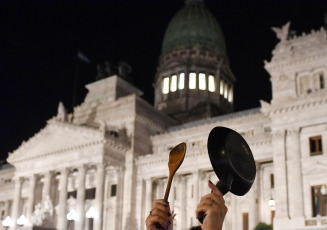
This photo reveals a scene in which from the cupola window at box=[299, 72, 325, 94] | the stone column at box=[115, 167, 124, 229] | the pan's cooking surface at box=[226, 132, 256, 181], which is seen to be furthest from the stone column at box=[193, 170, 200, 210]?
the pan's cooking surface at box=[226, 132, 256, 181]

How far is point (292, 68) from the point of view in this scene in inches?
1670

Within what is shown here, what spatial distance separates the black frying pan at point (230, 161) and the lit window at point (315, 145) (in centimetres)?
3741

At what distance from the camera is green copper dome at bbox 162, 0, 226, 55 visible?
84562 millimetres

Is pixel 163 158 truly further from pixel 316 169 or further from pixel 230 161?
pixel 230 161

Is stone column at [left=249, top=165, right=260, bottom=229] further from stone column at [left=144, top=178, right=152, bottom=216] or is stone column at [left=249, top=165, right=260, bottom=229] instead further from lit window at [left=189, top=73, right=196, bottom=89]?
lit window at [left=189, top=73, right=196, bottom=89]

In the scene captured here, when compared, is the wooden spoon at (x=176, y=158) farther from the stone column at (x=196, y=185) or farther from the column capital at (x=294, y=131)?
the stone column at (x=196, y=185)

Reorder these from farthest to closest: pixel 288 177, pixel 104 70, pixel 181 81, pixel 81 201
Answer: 1. pixel 181 81
2. pixel 104 70
3. pixel 81 201
4. pixel 288 177

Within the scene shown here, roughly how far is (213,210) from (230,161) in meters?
0.42

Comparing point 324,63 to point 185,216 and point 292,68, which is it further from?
point 185,216

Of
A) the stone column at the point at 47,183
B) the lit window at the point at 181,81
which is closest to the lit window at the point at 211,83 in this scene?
the lit window at the point at 181,81

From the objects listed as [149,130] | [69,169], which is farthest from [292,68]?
[69,169]

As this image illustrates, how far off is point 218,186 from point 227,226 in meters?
46.8

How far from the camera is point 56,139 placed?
184ft

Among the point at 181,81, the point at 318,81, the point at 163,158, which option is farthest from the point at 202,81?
the point at 318,81
